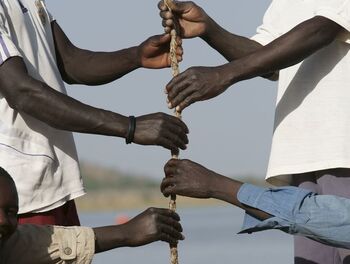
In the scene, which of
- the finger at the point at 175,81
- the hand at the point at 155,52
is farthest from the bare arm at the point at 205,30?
the finger at the point at 175,81

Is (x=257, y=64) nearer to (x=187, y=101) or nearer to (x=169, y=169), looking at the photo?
(x=187, y=101)

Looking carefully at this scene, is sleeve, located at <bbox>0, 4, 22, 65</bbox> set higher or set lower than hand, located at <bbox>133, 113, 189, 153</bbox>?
higher

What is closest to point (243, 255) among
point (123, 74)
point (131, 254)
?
point (131, 254)

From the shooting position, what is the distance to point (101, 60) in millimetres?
6938

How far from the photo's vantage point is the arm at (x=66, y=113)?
6.08 meters

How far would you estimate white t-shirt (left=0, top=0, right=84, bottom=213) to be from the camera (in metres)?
6.13

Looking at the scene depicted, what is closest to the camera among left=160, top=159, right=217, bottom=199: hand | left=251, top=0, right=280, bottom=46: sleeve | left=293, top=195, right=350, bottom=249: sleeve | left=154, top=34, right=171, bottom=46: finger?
left=293, top=195, right=350, bottom=249: sleeve

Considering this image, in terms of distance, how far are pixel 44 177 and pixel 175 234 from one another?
63 cm

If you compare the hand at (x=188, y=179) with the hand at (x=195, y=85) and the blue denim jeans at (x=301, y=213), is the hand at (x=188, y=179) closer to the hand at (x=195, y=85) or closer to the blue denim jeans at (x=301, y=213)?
the blue denim jeans at (x=301, y=213)

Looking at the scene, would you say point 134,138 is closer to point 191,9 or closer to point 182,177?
point 182,177

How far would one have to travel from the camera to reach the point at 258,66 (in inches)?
247

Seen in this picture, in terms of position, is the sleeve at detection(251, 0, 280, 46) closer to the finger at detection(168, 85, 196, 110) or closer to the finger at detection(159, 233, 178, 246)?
the finger at detection(168, 85, 196, 110)

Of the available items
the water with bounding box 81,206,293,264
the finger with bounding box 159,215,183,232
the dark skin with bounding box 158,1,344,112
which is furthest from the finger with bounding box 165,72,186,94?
the water with bounding box 81,206,293,264

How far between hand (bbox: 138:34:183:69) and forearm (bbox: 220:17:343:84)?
50cm
